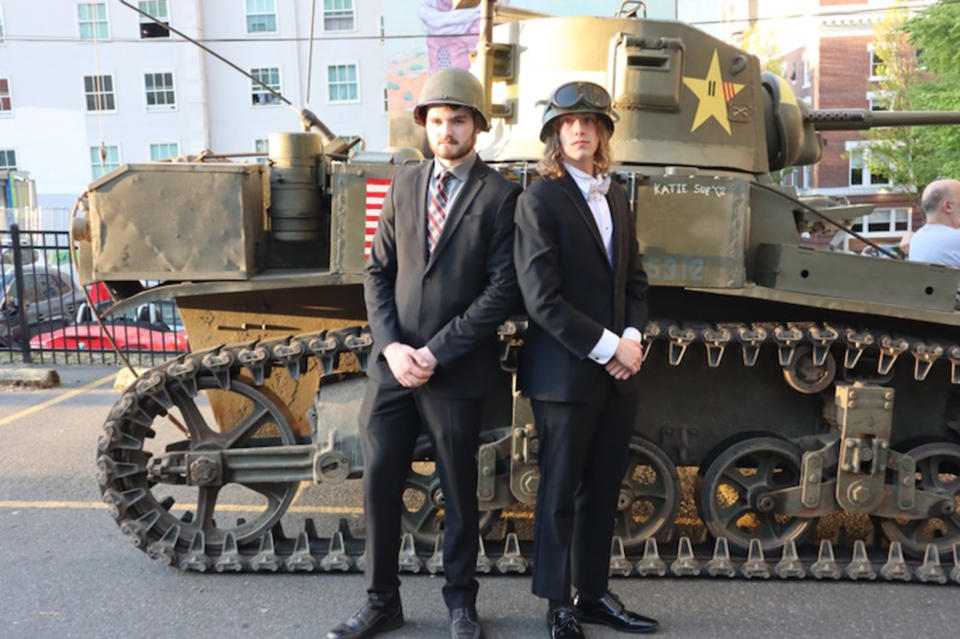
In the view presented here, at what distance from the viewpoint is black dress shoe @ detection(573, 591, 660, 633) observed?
13.4 feet

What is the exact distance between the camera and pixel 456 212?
3.73m

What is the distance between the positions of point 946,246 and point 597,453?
3165 mm

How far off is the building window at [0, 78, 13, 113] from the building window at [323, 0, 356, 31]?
438 inches

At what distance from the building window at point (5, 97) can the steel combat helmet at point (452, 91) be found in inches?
1245

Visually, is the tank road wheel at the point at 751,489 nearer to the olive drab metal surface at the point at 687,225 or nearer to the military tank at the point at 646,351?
the military tank at the point at 646,351

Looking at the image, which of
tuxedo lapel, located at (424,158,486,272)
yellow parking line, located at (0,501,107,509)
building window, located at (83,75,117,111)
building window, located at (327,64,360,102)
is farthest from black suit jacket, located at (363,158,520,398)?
building window, located at (83,75,117,111)

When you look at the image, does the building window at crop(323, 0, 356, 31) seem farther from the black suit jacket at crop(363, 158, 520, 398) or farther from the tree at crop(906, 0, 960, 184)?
the black suit jacket at crop(363, 158, 520, 398)

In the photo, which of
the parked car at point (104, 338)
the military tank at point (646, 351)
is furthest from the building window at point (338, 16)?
the military tank at point (646, 351)

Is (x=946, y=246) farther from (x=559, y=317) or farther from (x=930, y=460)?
(x=559, y=317)

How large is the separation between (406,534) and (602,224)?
2.11m

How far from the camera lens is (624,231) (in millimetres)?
3811

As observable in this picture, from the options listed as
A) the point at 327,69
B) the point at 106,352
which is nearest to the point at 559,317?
the point at 106,352

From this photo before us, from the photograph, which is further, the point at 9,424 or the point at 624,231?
the point at 9,424

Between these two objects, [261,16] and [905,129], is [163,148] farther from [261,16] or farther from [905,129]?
[905,129]
